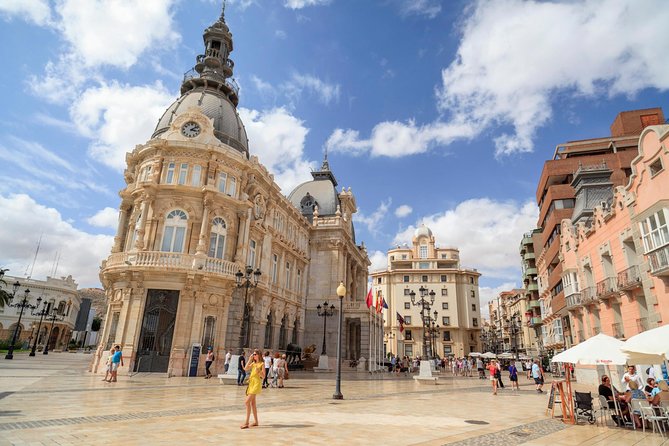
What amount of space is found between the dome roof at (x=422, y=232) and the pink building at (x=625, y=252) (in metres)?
58.3

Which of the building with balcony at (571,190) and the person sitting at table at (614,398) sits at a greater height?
the building with balcony at (571,190)

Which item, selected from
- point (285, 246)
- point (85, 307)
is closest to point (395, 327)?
point (285, 246)

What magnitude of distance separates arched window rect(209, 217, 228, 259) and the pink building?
79.3ft

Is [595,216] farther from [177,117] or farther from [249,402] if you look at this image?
[177,117]

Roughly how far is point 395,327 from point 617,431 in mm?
72125

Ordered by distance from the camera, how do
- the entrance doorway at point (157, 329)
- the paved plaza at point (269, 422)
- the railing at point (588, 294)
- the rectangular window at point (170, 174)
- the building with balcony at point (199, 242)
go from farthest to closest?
the rectangular window at point (170, 174), the railing at point (588, 294), the building with balcony at point (199, 242), the entrance doorway at point (157, 329), the paved plaza at point (269, 422)

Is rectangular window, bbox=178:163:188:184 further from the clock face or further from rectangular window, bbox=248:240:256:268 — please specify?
rectangular window, bbox=248:240:256:268

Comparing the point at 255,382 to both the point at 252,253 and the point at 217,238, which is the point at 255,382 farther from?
the point at 252,253

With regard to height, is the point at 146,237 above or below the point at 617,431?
above

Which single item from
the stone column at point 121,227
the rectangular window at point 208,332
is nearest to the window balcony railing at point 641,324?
the rectangular window at point 208,332

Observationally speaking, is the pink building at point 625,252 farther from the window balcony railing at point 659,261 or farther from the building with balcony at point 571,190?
the building with balcony at point 571,190

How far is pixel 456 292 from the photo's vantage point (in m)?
80.3

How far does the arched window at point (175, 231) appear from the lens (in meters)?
25.7

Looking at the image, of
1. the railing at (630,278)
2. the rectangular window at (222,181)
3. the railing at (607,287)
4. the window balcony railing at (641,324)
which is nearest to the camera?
the window balcony railing at (641,324)
